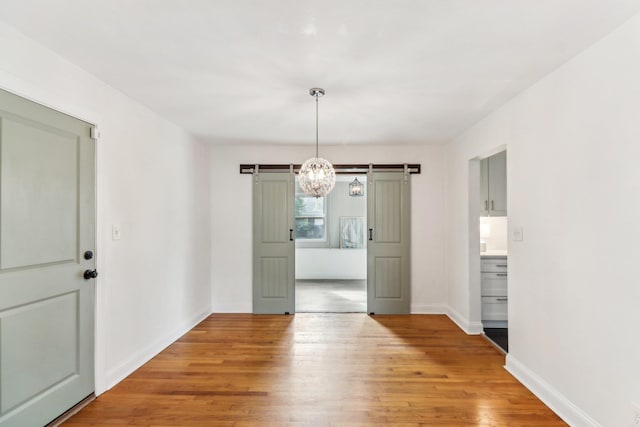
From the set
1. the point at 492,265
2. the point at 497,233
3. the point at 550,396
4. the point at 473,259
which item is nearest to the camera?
the point at 550,396

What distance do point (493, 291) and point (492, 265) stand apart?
33cm

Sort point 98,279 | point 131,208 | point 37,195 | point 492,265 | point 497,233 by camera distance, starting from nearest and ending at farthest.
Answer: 1. point 37,195
2. point 98,279
3. point 131,208
4. point 492,265
5. point 497,233

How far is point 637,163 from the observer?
70.2 inches

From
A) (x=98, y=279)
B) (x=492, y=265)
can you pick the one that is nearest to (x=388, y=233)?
(x=492, y=265)

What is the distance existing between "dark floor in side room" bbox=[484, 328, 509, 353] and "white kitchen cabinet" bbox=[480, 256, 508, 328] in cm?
13

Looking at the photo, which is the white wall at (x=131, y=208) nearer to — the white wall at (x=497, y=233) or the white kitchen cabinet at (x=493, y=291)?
the white kitchen cabinet at (x=493, y=291)

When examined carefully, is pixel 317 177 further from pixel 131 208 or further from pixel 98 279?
pixel 98 279

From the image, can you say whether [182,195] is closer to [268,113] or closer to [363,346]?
[268,113]

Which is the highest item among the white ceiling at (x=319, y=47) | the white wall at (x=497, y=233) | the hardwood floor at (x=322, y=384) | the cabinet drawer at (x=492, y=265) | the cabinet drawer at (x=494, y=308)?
the white ceiling at (x=319, y=47)

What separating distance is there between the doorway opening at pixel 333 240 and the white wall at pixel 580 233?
4289 millimetres

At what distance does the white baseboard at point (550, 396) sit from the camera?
7.06 ft

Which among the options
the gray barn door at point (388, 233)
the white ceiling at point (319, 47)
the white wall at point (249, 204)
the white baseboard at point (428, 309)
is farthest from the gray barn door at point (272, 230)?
the white baseboard at point (428, 309)

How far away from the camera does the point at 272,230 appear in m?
4.93

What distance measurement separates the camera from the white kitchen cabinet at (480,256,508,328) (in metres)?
4.16
